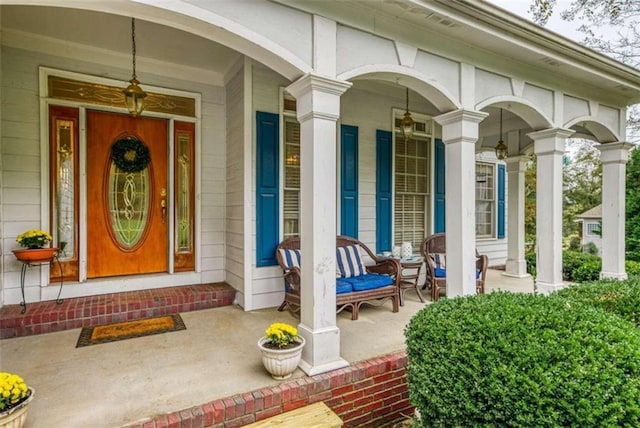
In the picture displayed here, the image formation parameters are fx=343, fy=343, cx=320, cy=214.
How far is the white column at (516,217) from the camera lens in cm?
663

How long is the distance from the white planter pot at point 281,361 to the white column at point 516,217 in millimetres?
5707

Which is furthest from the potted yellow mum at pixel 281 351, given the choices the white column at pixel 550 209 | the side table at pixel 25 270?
the white column at pixel 550 209

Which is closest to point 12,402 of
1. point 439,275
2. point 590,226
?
point 439,275

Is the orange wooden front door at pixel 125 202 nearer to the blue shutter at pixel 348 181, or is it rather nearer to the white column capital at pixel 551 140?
the blue shutter at pixel 348 181

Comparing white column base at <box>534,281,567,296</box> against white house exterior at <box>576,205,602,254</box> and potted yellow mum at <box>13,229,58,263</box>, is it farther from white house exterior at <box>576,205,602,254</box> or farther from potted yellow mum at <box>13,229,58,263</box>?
white house exterior at <box>576,205,602,254</box>

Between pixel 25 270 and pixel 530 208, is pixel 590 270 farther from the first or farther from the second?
pixel 25 270

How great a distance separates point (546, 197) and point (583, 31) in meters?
6.47

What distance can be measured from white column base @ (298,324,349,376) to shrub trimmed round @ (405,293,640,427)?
64 cm

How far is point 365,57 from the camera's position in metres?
2.87

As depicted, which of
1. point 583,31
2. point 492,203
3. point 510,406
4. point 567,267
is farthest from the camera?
point 583,31

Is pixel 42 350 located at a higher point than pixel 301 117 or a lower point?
lower

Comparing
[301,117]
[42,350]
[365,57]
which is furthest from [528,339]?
[42,350]

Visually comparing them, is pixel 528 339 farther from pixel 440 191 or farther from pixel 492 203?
pixel 492 203

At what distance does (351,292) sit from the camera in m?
3.75
